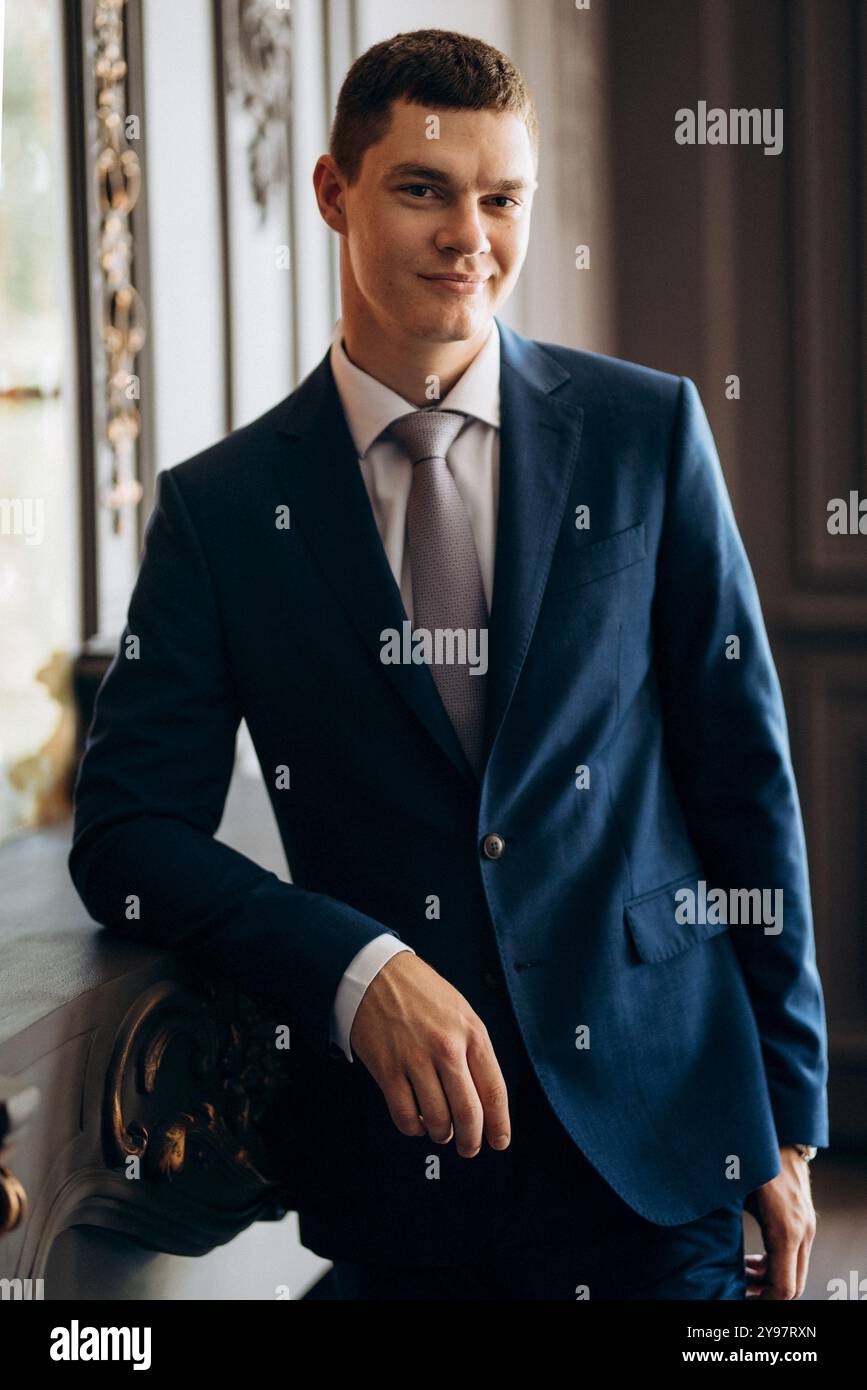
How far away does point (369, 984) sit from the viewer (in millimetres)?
1188

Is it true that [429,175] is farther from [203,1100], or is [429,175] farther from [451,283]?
[203,1100]

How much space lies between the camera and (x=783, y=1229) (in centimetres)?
134

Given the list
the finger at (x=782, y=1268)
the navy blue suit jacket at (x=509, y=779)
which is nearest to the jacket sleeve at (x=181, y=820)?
the navy blue suit jacket at (x=509, y=779)

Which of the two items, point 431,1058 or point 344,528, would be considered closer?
point 431,1058

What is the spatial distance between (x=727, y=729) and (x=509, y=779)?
0.70ft

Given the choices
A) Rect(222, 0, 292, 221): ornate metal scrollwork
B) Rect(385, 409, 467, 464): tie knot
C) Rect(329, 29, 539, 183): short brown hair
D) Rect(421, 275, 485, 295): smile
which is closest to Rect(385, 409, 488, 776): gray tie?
Rect(385, 409, 467, 464): tie knot

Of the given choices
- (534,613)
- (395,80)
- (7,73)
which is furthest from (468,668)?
(7,73)

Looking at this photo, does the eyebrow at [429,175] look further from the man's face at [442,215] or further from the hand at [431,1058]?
the hand at [431,1058]

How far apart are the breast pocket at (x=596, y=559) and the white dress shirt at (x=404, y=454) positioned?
6 centimetres

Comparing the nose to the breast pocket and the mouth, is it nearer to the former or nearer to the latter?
the mouth

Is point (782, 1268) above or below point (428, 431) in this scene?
below

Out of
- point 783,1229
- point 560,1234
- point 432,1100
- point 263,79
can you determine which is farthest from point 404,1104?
point 263,79
